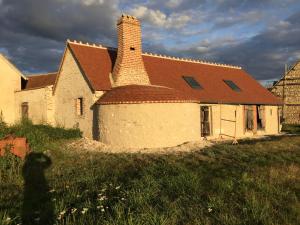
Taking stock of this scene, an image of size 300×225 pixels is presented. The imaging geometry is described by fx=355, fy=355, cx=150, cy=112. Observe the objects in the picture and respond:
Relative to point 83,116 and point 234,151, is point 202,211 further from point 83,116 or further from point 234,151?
point 83,116

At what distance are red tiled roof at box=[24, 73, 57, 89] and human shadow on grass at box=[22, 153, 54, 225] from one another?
54.3 feet

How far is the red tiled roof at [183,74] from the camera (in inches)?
837

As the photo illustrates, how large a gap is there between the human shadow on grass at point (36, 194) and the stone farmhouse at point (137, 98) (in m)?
6.42

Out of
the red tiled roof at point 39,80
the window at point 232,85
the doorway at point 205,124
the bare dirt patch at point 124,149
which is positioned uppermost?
the red tiled roof at point 39,80

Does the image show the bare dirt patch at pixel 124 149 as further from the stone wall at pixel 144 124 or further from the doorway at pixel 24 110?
the doorway at pixel 24 110

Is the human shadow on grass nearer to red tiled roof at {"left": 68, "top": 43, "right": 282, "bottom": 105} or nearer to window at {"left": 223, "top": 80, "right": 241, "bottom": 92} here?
red tiled roof at {"left": 68, "top": 43, "right": 282, "bottom": 105}

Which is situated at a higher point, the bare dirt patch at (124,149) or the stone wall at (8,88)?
the stone wall at (8,88)

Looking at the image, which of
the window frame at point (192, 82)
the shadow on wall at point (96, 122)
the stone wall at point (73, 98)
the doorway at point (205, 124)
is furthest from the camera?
the window frame at point (192, 82)

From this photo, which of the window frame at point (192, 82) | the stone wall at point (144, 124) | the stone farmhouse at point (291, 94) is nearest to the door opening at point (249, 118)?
the window frame at point (192, 82)

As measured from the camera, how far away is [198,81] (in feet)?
82.9

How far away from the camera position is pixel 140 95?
1806 cm

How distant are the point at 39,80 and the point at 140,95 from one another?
14.7m

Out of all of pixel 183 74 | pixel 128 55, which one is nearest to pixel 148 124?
Result: pixel 128 55

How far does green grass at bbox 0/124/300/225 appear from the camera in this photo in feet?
20.7
